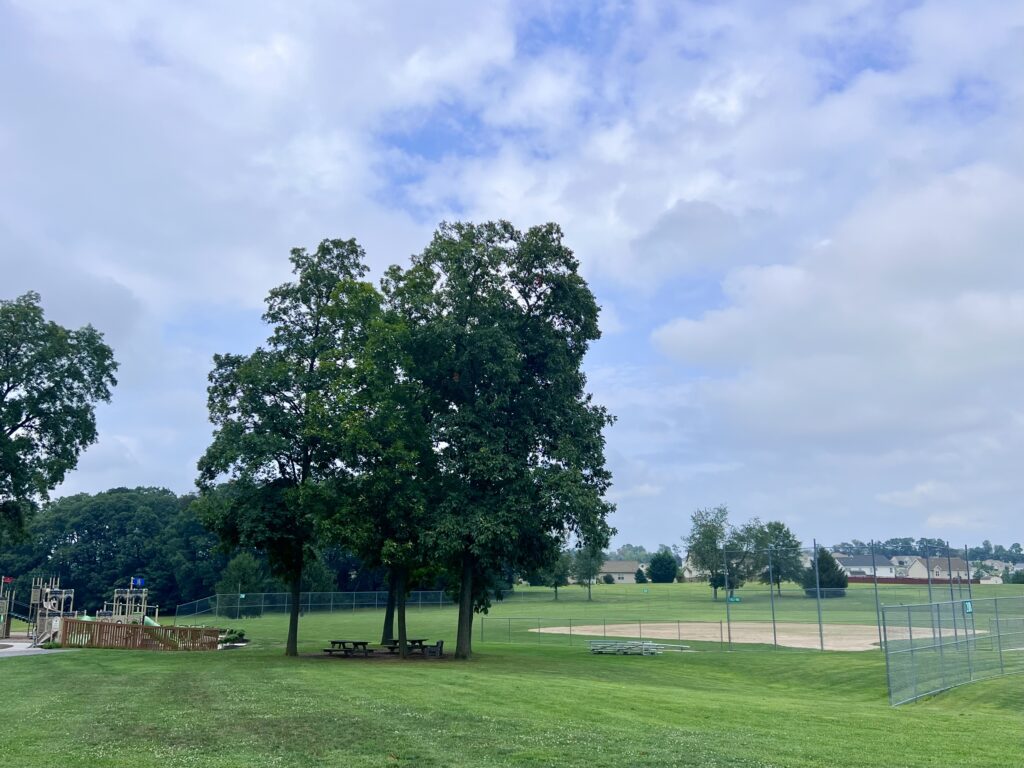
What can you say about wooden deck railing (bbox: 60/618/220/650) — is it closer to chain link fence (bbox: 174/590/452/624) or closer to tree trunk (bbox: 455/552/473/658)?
tree trunk (bbox: 455/552/473/658)

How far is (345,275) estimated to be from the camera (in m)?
31.5

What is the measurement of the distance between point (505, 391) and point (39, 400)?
2311 centimetres

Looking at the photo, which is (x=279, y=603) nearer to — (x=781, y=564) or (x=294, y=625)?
(x=294, y=625)

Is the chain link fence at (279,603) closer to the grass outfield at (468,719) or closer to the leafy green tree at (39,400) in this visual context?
the leafy green tree at (39,400)

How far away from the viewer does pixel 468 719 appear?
13.4 metres

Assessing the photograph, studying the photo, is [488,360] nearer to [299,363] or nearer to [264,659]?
[299,363]

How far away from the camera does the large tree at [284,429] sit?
91.6 feet

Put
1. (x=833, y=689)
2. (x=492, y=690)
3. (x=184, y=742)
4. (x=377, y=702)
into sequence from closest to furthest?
(x=184, y=742), (x=377, y=702), (x=492, y=690), (x=833, y=689)

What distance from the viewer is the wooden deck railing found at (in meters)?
34.4

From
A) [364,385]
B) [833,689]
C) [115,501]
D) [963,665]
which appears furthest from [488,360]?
[115,501]

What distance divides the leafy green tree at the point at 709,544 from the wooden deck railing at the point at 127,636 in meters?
26.8

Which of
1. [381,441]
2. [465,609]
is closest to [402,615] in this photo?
[465,609]

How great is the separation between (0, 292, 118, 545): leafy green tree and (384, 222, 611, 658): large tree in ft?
57.9

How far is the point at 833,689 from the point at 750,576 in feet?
50.9
